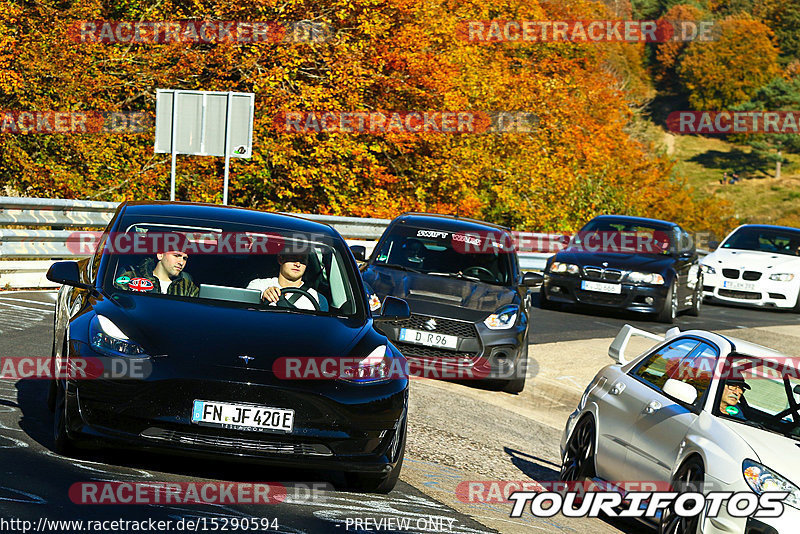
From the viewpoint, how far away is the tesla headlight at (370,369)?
20.7 feet

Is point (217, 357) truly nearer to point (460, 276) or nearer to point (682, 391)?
point (682, 391)

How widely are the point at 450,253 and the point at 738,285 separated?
12.1 meters

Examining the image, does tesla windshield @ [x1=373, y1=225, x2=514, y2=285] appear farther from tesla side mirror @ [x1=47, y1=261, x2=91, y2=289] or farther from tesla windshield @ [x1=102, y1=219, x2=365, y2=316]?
tesla side mirror @ [x1=47, y1=261, x2=91, y2=289]

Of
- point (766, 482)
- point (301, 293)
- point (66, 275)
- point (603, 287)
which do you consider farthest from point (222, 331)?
point (603, 287)

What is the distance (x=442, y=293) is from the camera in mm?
12094

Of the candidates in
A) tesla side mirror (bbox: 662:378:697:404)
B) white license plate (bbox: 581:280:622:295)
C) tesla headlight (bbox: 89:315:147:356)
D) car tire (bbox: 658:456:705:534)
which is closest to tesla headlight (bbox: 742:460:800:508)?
car tire (bbox: 658:456:705:534)

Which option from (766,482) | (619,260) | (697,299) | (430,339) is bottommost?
(697,299)

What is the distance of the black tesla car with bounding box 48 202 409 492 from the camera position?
5918 mm

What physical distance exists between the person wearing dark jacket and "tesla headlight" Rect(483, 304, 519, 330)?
5.21 meters

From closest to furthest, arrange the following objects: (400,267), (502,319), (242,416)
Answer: (242,416)
(502,319)
(400,267)

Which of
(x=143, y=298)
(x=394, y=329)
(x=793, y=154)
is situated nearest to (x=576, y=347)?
(x=394, y=329)

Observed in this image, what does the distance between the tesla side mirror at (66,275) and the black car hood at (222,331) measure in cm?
35

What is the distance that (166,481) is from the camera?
6062mm

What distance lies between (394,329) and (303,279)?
4.57 m
